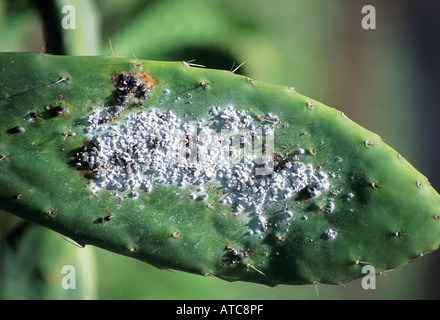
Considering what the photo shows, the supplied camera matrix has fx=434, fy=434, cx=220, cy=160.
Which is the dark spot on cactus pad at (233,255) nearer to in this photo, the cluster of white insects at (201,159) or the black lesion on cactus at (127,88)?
the cluster of white insects at (201,159)

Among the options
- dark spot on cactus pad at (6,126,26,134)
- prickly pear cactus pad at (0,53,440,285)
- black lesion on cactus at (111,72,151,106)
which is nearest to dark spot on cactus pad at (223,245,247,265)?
prickly pear cactus pad at (0,53,440,285)

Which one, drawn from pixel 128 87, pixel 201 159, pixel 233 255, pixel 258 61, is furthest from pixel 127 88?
pixel 258 61

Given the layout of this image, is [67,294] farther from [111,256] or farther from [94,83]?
[94,83]

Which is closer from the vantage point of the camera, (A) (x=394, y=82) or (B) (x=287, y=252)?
(B) (x=287, y=252)

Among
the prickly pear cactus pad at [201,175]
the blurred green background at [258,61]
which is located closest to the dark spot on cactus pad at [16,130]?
the prickly pear cactus pad at [201,175]

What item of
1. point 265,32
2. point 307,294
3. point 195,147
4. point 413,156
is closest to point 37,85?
point 195,147

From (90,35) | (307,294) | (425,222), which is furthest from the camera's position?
(307,294)
